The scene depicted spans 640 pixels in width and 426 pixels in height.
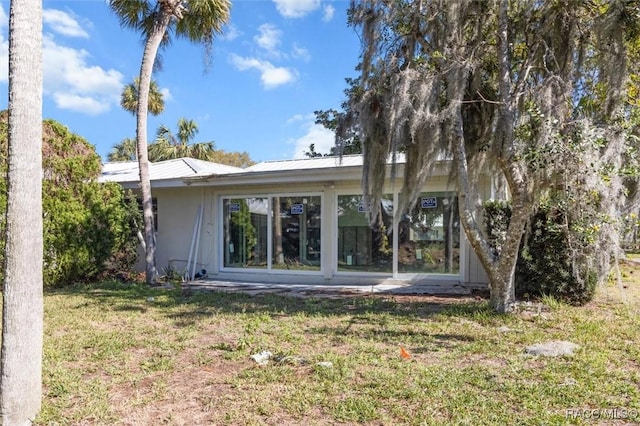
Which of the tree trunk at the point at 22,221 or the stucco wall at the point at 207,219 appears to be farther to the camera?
the stucco wall at the point at 207,219

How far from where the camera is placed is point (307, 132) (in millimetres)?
20391

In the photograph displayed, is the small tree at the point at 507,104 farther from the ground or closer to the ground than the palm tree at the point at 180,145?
closer to the ground

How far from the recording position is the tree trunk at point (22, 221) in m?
2.94

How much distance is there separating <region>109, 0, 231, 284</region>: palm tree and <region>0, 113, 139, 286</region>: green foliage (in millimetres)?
787

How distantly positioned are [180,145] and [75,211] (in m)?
Result: 15.2

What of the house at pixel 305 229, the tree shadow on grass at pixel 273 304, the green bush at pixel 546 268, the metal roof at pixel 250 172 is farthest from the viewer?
the metal roof at pixel 250 172

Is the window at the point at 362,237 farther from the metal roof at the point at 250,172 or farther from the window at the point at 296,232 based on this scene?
the metal roof at the point at 250,172

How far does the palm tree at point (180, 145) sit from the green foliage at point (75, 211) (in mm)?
13582

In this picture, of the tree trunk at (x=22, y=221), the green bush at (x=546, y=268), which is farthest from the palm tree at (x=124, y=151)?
the tree trunk at (x=22, y=221)

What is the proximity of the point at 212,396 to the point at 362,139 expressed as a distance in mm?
4144

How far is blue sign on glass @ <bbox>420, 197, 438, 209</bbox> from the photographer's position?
911 centimetres

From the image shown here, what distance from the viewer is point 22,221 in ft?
9.66

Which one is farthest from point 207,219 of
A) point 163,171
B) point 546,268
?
point 546,268

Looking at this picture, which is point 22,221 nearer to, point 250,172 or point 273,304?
point 273,304
